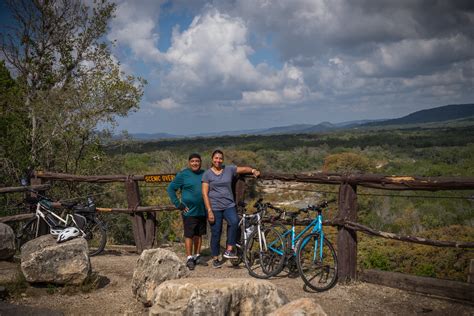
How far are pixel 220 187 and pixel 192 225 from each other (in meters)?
0.82

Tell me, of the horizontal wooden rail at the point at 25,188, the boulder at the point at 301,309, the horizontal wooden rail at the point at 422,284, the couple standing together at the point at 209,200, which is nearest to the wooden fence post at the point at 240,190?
the couple standing together at the point at 209,200

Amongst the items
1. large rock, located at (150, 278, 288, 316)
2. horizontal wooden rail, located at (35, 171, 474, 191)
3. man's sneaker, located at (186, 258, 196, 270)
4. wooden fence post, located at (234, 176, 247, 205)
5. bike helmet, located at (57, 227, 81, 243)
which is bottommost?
man's sneaker, located at (186, 258, 196, 270)

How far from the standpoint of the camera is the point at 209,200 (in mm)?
6539

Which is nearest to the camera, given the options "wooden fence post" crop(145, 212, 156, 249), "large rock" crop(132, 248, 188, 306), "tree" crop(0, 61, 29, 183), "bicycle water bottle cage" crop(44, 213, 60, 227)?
"large rock" crop(132, 248, 188, 306)

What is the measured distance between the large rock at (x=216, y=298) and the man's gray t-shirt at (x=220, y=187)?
2.35 m

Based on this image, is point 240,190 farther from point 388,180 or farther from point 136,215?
point 388,180

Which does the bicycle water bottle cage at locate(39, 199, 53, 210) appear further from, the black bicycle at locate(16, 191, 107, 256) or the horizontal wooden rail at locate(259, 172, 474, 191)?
the horizontal wooden rail at locate(259, 172, 474, 191)

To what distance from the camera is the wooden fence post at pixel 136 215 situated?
8023 mm

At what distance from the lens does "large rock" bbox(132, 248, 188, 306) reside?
5242 millimetres

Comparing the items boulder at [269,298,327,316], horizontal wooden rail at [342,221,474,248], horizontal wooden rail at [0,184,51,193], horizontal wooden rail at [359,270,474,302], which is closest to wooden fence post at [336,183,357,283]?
horizontal wooden rail at [342,221,474,248]

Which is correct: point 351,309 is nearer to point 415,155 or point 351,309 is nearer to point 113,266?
point 113,266

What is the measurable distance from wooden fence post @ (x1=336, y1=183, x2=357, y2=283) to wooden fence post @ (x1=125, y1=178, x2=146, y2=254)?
3.96m

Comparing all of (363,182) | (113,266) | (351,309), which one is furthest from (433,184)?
(113,266)

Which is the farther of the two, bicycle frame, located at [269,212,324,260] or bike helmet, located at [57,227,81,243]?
bike helmet, located at [57,227,81,243]
